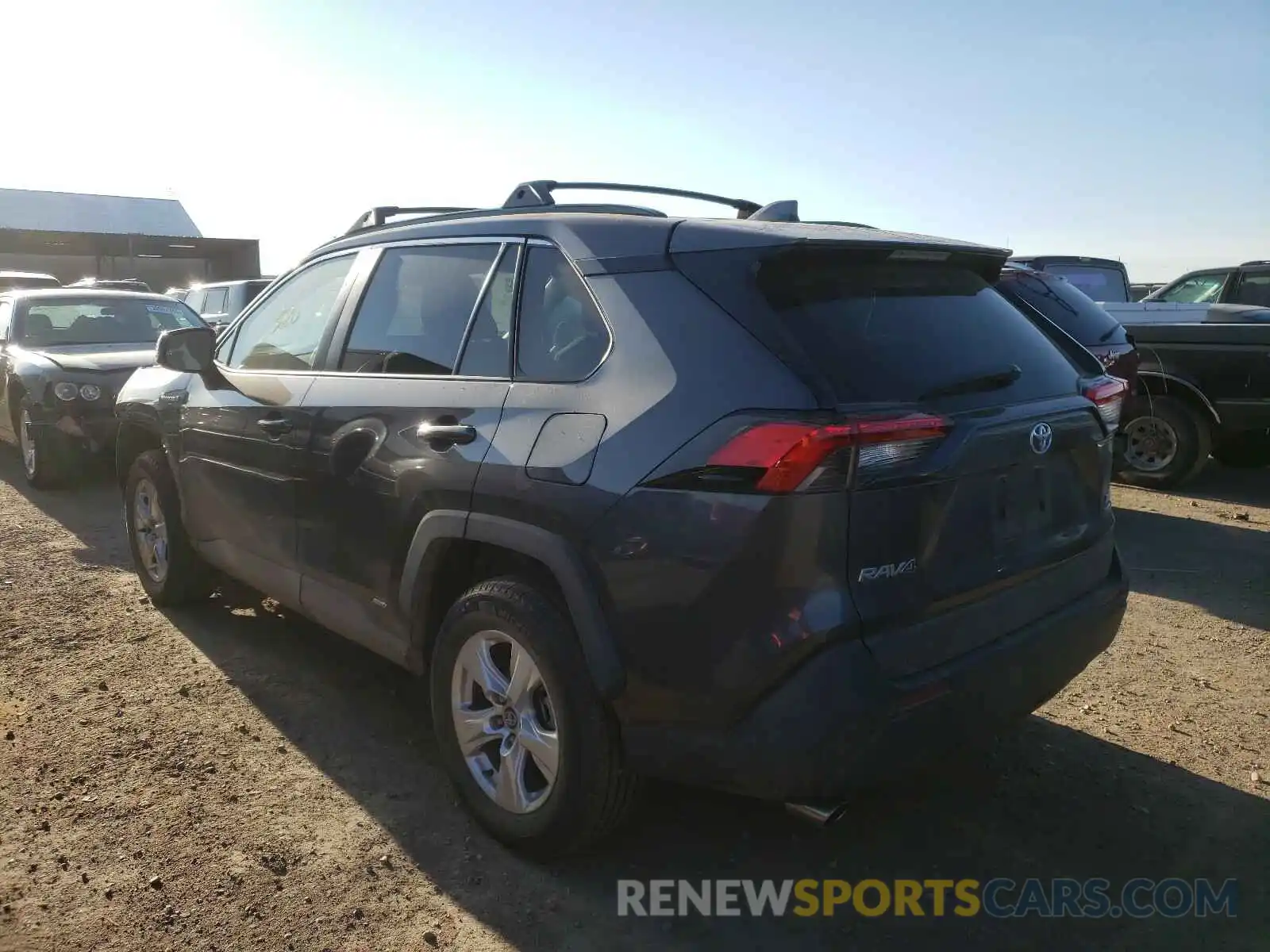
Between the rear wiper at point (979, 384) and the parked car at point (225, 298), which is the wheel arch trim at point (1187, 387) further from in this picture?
the parked car at point (225, 298)

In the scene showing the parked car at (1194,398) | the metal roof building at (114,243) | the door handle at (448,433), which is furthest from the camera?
the metal roof building at (114,243)

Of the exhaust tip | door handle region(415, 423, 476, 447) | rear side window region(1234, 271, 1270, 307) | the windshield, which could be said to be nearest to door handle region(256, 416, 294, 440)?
door handle region(415, 423, 476, 447)

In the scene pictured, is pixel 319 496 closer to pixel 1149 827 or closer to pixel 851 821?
pixel 851 821

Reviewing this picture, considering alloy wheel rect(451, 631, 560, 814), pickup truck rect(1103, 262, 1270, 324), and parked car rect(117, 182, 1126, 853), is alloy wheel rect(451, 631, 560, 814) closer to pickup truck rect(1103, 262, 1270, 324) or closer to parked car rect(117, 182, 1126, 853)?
parked car rect(117, 182, 1126, 853)

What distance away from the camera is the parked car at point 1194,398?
7863mm

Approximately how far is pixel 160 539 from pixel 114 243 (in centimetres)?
3349

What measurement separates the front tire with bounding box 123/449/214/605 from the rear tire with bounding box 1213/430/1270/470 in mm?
7863

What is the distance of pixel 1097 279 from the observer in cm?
1188

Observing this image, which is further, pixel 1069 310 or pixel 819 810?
pixel 1069 310

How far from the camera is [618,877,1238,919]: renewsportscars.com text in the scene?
275 cm

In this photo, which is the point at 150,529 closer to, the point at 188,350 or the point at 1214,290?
the point at 188,350

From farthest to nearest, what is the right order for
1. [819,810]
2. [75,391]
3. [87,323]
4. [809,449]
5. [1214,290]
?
[1214,290]
[87,323]
[75,391]
[819,810]
[809,449]

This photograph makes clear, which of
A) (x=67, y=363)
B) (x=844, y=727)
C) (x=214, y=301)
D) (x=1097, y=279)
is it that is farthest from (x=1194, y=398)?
(x=214, y=301)

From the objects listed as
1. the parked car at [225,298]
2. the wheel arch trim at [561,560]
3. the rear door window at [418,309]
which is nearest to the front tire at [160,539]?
the rear door window at [418,309]
